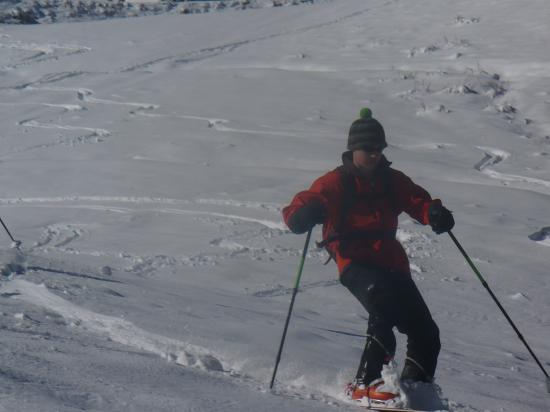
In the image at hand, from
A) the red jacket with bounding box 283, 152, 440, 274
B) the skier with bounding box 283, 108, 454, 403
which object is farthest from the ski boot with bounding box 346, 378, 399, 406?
the red jacket with bounding box 283, 152, 440, 274

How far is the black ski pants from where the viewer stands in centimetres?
388

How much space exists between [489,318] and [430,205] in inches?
100

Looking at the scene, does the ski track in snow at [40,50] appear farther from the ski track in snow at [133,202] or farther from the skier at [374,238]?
the skier at [374,238]

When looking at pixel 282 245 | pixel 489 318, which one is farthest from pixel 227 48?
pixel 489 318

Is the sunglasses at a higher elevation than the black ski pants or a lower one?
higher

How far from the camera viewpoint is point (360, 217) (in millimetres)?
4020

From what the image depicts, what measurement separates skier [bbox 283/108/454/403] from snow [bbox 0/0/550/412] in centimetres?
25

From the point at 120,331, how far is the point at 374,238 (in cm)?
133

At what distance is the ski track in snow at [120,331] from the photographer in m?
3.96

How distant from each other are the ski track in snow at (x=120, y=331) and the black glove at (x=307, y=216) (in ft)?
2.38

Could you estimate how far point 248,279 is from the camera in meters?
7.06

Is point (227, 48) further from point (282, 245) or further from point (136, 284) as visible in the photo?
point (136, 284)

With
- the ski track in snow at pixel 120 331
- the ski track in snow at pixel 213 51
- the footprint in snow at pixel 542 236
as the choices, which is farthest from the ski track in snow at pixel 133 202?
the ski track in snow at pixel 213 51

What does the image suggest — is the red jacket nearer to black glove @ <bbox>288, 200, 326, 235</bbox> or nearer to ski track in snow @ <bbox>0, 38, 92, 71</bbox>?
black glove @ <bbox>288, 200, 326, 235</bbox>
